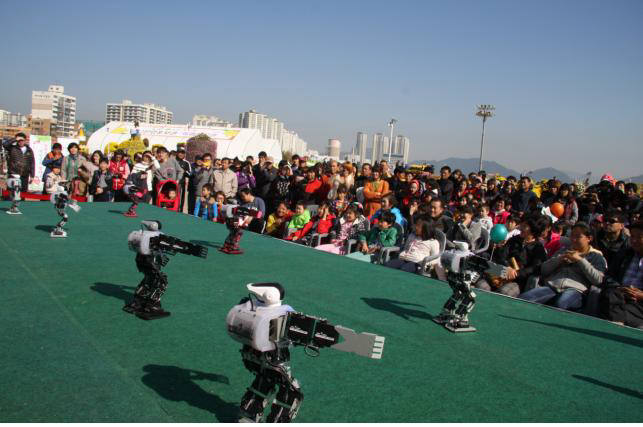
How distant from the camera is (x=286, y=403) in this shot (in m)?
2.56

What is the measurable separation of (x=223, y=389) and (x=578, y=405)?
2.31 m

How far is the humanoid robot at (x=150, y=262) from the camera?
4094mm

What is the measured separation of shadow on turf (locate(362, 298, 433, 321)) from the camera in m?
4.81

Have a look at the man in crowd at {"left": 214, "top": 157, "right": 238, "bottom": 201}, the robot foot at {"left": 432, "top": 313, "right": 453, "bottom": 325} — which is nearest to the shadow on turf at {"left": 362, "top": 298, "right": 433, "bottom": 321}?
the robot foot at {"left": 432, "top": 313, "right": 453, "bottom": 325}

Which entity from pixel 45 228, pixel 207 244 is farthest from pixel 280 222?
pixel 45 228

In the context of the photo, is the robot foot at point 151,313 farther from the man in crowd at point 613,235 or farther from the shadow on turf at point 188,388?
the man in crowd at point 613,235

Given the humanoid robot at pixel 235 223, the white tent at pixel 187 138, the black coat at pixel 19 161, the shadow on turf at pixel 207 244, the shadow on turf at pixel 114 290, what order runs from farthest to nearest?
the white tent at pixel 187 138 → the black coat at pixel 19 161 → the shadow on turf at pixel 207 244 → the humanoid robot at pixel 235 223 → the shadow on turf at pixel 114 290

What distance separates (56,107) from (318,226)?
176 meters

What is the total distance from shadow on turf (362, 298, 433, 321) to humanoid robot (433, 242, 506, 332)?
0.35 meters

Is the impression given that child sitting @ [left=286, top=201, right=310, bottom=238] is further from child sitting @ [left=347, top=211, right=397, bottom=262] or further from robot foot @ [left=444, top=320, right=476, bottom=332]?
robot foot @ [left=444, top=320, right=476, bottom=332]

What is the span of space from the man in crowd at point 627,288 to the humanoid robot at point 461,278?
1.79 metres

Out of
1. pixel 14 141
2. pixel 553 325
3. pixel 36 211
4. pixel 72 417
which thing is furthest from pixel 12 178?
pixel 553 325

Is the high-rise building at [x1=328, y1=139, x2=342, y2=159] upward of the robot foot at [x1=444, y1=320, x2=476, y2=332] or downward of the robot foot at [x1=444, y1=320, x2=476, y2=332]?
upward

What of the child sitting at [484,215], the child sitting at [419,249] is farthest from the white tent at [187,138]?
the child sitting at [419,249]
